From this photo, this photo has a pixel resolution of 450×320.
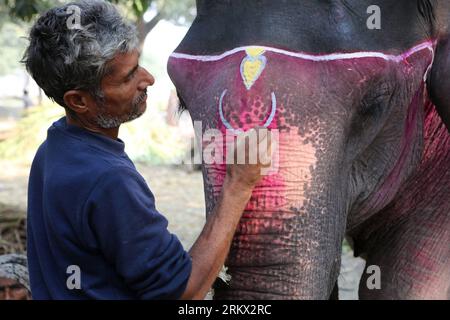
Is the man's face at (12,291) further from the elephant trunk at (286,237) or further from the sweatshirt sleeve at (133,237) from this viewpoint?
the sweatshirt sleeve at (133,237)

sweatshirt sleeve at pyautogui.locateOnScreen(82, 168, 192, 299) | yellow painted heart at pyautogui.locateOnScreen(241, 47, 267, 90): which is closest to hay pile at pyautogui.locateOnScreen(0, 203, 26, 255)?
yellow painted heart at pyautogui.locateOnScreen(241, 47, 267, 90)

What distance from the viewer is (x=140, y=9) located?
17.1 feet

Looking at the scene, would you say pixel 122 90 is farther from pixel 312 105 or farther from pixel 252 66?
pixel 312 105

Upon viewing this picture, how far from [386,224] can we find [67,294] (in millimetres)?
1697

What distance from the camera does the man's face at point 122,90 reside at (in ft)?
6.70

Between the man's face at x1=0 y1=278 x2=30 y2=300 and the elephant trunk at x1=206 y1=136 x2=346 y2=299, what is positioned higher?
the elephant trunk at x1=206 y1=136 x2=346 y2=299

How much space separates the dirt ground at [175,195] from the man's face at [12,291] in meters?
3.08

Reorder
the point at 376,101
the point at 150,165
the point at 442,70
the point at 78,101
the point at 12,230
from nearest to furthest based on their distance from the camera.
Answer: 1. the point at 78,101
2. the point at 376,101
3. the point at 442,70
4. the point at 12,230
5. the point at 150,165

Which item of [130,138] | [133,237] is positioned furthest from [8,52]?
[133,237]

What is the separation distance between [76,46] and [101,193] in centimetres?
37

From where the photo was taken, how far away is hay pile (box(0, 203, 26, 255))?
229 inches

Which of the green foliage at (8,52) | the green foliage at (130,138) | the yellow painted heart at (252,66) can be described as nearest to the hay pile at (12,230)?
the yellow painted heart at (252,66)

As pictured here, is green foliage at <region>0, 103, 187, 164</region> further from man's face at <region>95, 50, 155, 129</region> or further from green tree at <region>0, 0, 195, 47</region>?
man's face at <region>95, 50, 155, 129</region>

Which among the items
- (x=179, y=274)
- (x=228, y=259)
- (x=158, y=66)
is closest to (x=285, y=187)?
(x=228, y=259)
